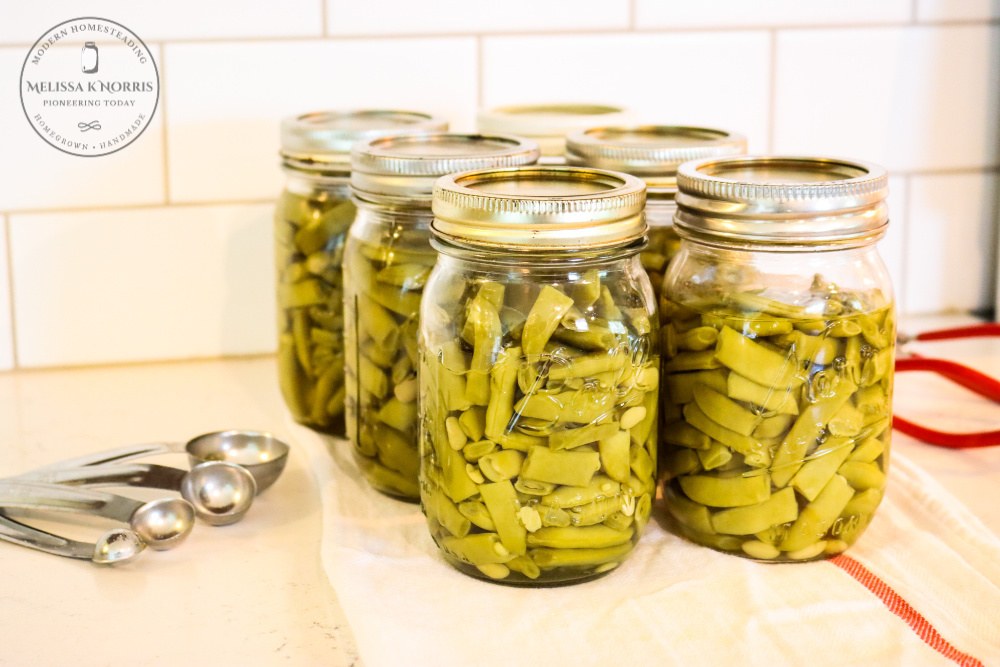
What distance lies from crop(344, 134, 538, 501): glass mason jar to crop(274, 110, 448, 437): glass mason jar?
0.06 metres

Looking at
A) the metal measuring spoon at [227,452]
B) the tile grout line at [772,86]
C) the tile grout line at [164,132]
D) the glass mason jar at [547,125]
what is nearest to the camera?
the metal measuring spoon at [227,452]

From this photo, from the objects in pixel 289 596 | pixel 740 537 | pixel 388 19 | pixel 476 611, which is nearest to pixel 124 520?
pixel 289 596

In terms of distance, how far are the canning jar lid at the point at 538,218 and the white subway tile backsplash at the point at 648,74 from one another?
46 cm

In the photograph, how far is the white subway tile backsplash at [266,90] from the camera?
105 cm

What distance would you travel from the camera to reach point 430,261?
0.77 meters

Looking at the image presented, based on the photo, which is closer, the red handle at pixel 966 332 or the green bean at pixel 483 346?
the green bean at pixel 483 346

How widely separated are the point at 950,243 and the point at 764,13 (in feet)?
1.11

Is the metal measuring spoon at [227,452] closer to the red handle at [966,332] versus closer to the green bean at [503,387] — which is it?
the green bean at [503,387]

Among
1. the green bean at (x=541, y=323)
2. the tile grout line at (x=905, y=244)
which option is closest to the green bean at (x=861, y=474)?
the green bean at (x=541, y=323)

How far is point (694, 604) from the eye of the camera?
67 cm

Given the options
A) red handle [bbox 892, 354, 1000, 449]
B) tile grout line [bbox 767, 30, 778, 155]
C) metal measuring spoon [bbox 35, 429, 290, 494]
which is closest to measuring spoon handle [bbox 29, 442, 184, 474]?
metal measuring spoon [bbox 35, 429, 290, 494]

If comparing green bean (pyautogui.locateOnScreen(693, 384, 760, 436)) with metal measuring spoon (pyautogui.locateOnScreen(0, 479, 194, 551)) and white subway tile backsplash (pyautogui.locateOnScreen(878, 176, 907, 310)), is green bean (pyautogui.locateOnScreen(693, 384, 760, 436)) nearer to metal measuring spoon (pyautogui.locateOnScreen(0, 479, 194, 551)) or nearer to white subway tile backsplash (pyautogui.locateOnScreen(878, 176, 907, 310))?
metal measuring spoon (pyautogui.locateOnScreen(0, 479, 194, 551))

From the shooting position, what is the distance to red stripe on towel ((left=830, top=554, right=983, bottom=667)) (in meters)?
0.61

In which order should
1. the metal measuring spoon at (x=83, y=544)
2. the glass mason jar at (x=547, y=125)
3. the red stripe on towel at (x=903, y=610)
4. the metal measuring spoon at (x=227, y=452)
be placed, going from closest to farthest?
the red stripe on towel at (x=903, y=610)
the metal measuring spoon at (x=83, y=544)
the metal measuring spoon at (x=227, y=452)
the glass mason jar at (x=547, y=125)
